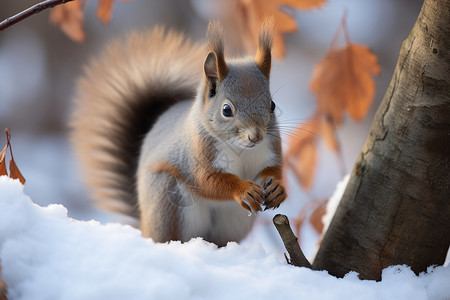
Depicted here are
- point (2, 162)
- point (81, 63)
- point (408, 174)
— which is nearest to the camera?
point (2, 162)

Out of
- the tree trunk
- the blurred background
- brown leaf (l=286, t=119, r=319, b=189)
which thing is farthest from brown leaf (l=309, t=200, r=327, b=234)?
the blurred background

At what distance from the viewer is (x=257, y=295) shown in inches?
29.0

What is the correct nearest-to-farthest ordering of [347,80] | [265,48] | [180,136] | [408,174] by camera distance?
[408,174], [265,48], [180,136], [347,80]

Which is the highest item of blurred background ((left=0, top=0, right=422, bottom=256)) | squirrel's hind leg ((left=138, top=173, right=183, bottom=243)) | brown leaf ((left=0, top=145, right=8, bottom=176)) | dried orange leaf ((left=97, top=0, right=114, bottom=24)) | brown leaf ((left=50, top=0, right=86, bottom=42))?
blurred background ((left=0, top=0, right=422, bottom=256))

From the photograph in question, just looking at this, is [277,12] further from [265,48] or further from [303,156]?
[303,156]

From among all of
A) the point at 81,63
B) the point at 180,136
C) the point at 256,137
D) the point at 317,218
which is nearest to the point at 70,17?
the point at 180,136

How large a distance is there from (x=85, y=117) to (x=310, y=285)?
0.85 metres

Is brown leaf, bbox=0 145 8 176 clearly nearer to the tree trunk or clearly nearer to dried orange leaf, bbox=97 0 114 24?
dried orange leaf, bbox=97 0 114 24

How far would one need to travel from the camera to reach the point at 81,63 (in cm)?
293

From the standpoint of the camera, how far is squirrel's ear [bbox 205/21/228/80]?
99 centimetres

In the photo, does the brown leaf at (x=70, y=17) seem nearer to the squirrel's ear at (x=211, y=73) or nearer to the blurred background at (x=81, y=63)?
the squirrel's ear at (x=211, y=73)

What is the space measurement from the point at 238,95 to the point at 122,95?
1.71 feet

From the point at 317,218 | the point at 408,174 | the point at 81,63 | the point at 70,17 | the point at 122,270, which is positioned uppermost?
the point at 81,63

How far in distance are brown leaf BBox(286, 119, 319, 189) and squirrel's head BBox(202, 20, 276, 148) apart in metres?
0.57
